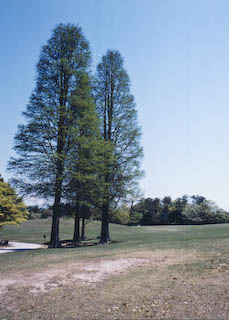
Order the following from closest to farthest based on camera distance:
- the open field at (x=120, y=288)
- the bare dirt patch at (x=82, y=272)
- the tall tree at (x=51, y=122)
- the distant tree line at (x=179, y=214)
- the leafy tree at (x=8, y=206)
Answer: the open field at (x=120, y=288), the bare dirt patch at (x=82, y=272), the tall tree at (x=51, y=122), the leafy tree at (x=8, y=206), the distant tree line at (x=179, y=214)

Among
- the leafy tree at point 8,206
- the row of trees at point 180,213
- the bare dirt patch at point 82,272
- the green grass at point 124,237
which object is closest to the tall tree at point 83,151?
the green grass at point 124,237

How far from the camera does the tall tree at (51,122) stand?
17031 mm

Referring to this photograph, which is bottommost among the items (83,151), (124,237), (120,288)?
(124,237)

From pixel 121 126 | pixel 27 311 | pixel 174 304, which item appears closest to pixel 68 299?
pixel 27 311

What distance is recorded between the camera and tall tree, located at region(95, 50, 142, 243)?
2052 cm

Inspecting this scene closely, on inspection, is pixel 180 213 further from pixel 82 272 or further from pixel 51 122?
pixel 82 272

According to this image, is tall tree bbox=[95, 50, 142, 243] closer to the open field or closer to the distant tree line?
the open field

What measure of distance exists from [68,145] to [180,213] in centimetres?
5352

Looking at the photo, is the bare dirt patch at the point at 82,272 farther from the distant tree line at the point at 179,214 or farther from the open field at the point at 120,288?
the distant tree line at the point at 179,214

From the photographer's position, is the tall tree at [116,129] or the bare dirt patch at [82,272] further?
the tall tree at [116,129]

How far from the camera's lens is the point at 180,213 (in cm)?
6544

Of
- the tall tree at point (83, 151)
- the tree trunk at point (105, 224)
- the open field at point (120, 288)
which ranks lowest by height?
the open field at point (120, 288)

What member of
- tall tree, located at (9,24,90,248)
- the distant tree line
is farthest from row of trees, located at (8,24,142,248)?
the distant tree line

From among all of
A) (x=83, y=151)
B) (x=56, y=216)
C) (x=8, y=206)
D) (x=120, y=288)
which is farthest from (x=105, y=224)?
(x=120, y=288)
